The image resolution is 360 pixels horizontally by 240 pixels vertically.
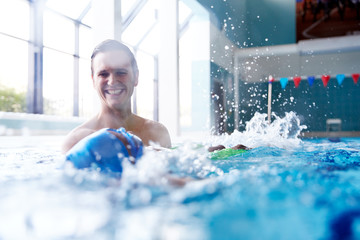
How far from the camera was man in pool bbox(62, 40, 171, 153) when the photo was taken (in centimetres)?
215

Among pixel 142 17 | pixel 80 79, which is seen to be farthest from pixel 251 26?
pixel 80 79

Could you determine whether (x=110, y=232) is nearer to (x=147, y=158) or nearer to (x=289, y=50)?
(x=147, y=158)

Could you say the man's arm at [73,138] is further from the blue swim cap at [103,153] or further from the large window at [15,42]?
the large window at [15,42]

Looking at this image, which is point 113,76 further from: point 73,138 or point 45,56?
point 45,56

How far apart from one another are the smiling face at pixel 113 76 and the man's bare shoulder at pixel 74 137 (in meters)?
0.24

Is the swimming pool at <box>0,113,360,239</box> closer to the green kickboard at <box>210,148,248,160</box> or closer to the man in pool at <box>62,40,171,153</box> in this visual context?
the man in pool at <box>62,40,171,153</box>

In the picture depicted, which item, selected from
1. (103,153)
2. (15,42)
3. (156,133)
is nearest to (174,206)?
(103,153)

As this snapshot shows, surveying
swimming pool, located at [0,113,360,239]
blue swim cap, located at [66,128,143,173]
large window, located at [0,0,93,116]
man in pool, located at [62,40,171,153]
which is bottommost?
swimming pool, located at [0,113,360,239]

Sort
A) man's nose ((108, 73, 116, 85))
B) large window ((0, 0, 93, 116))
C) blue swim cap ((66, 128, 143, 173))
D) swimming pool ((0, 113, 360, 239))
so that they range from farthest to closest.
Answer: large window ((0, 0, 93, 116)), man's nose ((108, 73, 116, 85)), blue swim cap ((66, 128, 143, 173)), swimming pool ((0, 113, 360, 239))

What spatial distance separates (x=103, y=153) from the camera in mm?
1353

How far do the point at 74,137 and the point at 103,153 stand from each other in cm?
79

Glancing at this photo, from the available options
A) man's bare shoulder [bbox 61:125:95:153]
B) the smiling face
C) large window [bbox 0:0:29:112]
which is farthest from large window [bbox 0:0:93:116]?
man's bare shoulder [bbox 61:125:95:153]

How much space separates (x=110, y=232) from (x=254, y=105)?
33.8 ft

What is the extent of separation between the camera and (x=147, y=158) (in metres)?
1.39
